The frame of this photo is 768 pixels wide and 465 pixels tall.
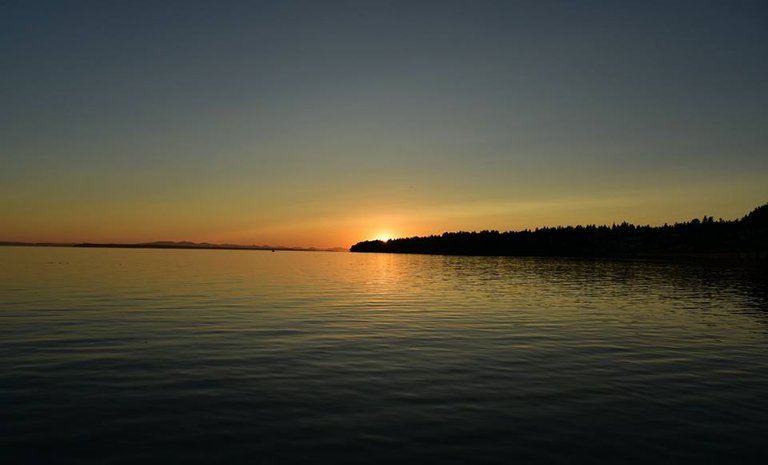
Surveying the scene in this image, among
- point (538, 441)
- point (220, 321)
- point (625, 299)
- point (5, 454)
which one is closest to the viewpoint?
point (5, 454)

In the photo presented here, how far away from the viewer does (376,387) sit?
1820cm

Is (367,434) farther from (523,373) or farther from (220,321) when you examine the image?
(220,321)

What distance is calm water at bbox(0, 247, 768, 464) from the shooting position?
1255 centimetres

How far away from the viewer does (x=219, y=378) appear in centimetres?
1909

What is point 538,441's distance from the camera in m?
13.1

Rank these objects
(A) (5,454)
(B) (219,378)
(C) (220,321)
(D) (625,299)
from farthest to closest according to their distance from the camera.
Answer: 1. (D) (625,299)
2. (C) (220,321)
3. (B) (219,378)
4. (A) (5,454)

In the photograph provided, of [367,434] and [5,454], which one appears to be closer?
[5,454]

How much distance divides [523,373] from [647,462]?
890cm

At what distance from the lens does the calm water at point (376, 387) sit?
12.5 meters

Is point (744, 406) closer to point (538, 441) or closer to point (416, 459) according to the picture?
point (538, 441)

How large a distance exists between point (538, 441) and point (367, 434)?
173 inches

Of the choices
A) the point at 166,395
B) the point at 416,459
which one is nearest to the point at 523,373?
the point at 416,459

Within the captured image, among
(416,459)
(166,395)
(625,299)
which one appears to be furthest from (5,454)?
(625,299)

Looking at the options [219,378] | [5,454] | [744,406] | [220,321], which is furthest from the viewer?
[220,321]
